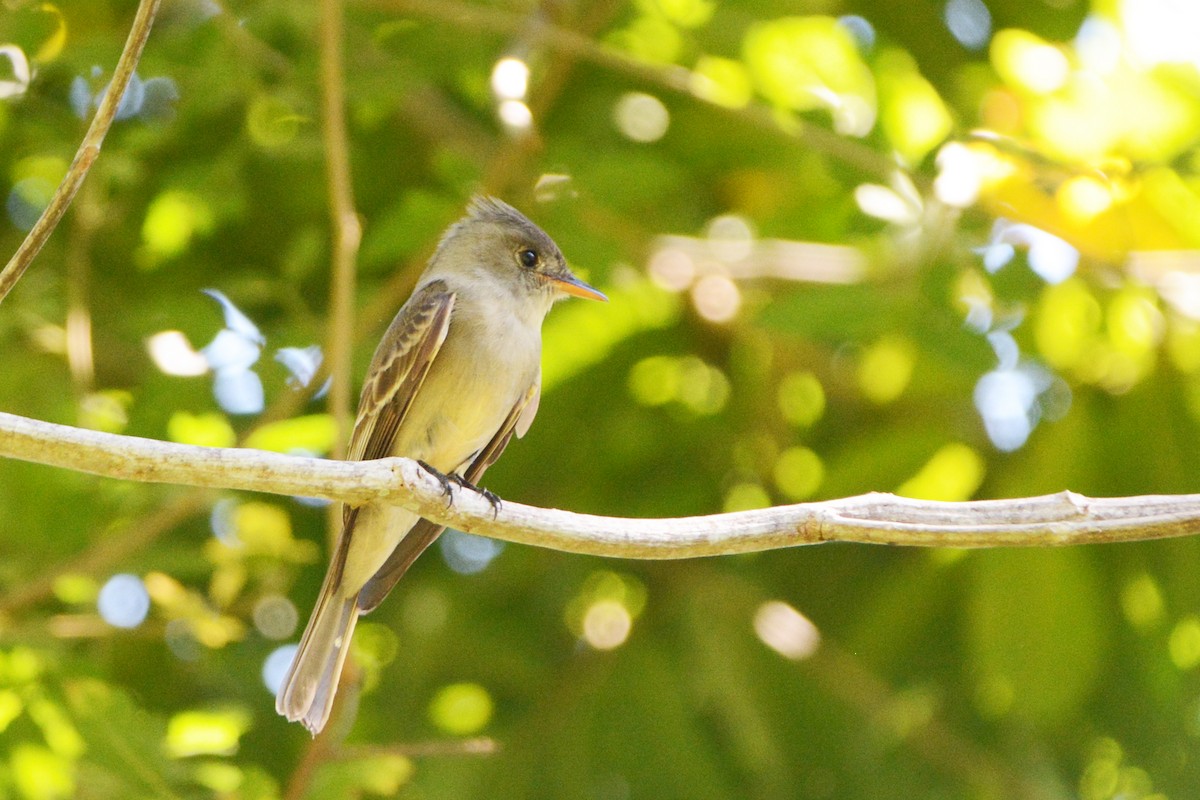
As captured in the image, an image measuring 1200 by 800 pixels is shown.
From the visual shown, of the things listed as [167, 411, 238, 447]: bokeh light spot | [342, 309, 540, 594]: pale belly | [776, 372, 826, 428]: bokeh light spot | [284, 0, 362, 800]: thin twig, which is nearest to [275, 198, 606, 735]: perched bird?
[342, 309, 540, 594]: pale belly

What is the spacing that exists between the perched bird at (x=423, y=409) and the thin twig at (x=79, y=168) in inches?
69.8

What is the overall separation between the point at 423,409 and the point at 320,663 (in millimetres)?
887

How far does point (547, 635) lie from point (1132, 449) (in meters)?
2.38

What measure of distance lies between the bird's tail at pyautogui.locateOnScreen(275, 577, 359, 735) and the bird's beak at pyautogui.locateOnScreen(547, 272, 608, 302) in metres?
1.32

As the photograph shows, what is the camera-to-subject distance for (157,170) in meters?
5.56

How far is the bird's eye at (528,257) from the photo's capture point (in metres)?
5.04

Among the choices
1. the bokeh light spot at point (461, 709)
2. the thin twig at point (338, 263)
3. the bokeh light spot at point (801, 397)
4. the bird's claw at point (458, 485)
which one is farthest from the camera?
the bokeh light spot at point (801, 397)

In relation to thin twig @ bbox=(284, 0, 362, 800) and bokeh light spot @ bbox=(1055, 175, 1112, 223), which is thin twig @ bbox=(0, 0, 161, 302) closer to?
thin twig @ bbox=(284, 0, 362, 800)

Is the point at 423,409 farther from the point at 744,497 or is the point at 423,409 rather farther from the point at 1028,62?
the point at 1028,62

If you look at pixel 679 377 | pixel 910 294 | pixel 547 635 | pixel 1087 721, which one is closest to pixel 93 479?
pixel 547 635

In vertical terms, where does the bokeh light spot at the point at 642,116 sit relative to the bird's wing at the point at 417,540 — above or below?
above

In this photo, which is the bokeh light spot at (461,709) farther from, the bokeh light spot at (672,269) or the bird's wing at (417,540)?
the bokeh light spot at (672,269)

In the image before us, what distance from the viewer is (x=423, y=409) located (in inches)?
182

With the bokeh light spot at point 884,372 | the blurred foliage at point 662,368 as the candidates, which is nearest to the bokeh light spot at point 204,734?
the blurred foliage at point 662,368
